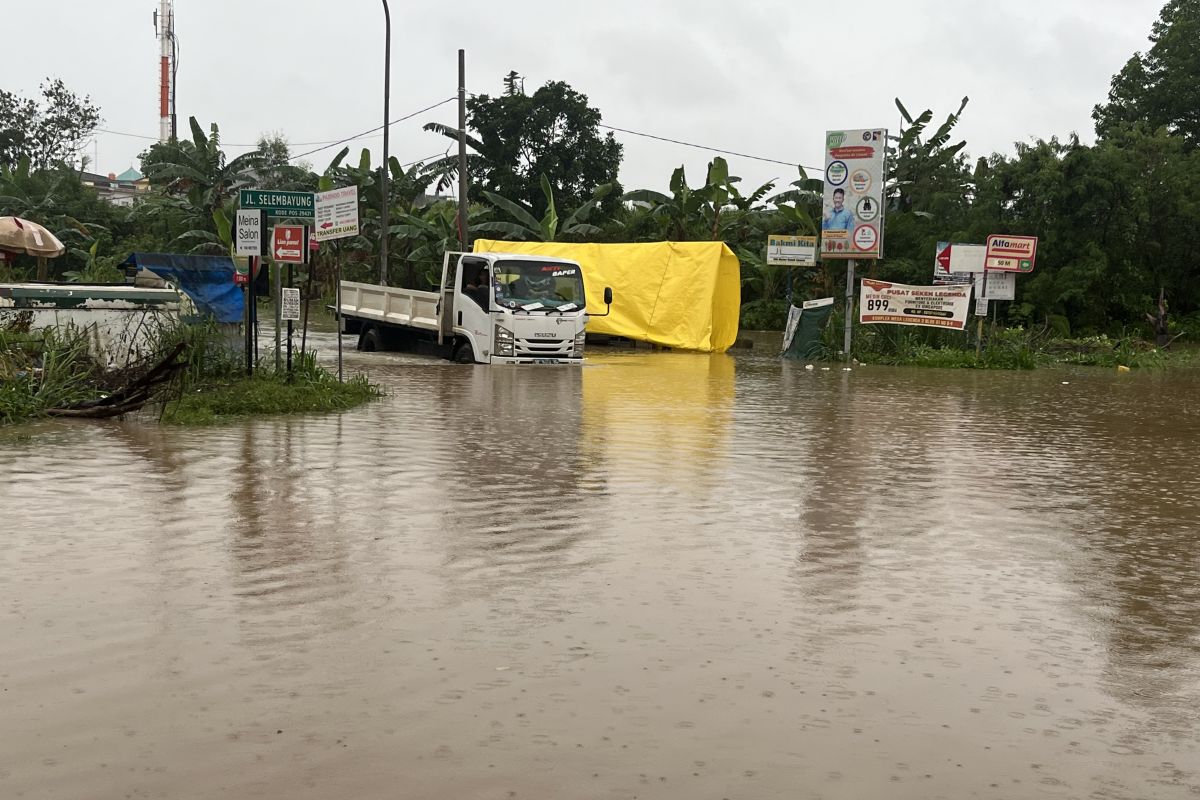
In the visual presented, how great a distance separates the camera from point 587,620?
604cm

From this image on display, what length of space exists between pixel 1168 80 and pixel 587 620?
47.2 meters

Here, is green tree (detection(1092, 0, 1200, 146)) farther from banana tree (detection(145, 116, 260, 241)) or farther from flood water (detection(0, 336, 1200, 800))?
flood water (detection(0, 336, 1200, 800))

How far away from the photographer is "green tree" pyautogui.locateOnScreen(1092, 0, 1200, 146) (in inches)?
1826

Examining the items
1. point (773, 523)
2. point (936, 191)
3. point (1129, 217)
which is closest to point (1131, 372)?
point (1129, 217)

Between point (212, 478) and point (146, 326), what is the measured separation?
7.20 metres

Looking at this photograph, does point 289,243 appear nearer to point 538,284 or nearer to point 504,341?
point 504,341

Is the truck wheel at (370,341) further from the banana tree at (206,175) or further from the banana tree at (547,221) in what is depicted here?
the banana tree at (206,175)

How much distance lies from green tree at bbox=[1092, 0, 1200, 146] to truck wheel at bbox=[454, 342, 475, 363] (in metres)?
30.0

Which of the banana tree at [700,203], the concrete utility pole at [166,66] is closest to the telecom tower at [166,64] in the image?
the concrete utility pole at [166,66]

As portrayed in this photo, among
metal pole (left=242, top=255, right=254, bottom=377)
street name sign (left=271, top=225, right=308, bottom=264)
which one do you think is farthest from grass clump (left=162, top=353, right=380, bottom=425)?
street name sign (left=271, top=225, right=308, bottom=264)

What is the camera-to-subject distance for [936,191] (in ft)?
136

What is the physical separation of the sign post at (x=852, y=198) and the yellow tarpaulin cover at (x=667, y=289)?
2752mm

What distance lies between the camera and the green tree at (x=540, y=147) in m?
54.6

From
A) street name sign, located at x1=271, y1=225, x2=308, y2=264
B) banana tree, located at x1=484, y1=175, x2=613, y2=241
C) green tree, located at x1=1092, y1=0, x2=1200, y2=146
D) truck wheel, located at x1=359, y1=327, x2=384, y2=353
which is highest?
green tree, located at x1=1092, y1=0, x2=1200, y2=146
